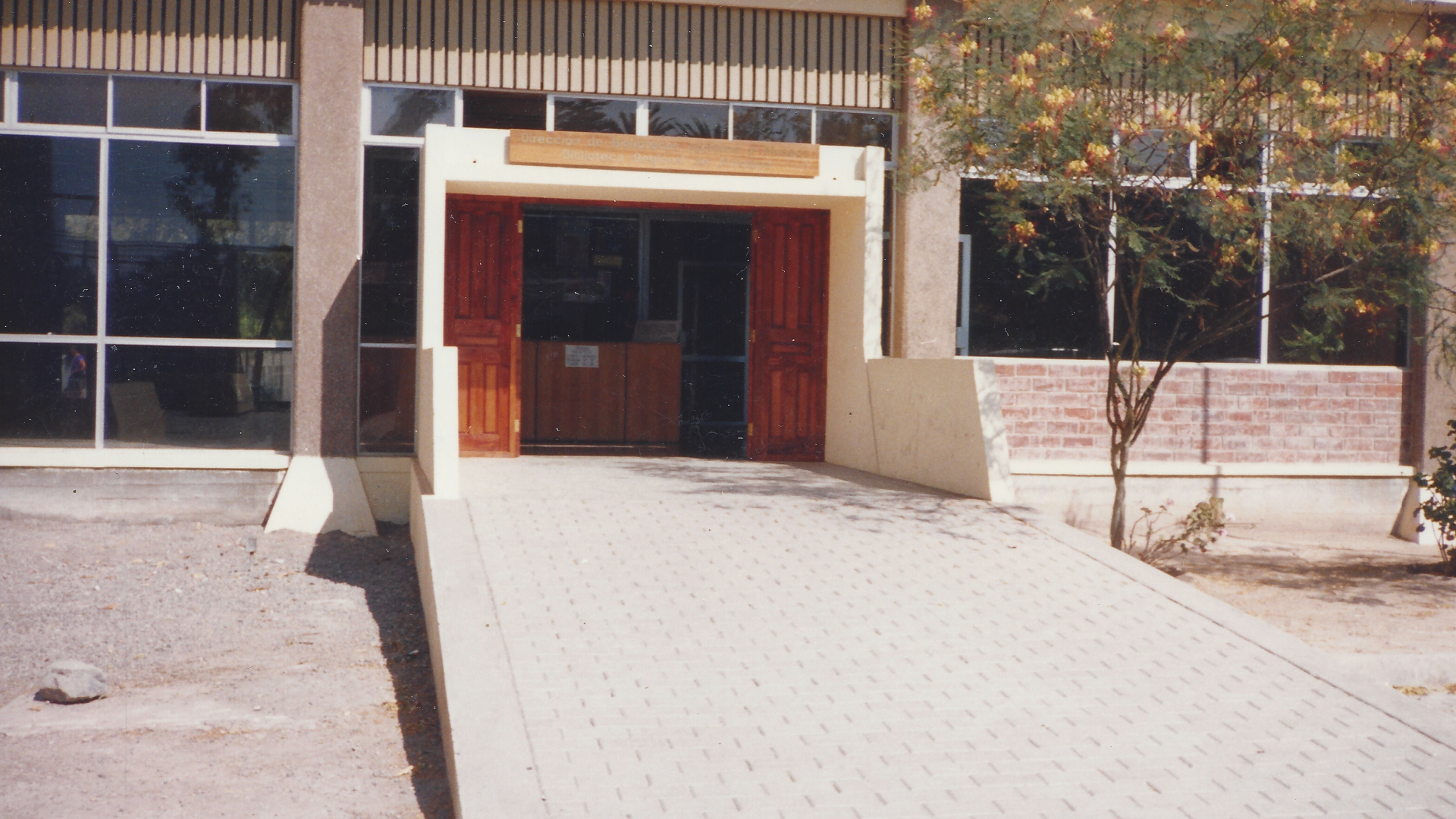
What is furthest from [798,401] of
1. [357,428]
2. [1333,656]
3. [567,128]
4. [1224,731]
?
[1224,731]

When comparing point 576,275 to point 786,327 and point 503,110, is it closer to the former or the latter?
point 503,110

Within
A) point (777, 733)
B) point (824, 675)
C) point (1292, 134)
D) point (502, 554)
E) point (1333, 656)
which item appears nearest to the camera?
point (777, 733)

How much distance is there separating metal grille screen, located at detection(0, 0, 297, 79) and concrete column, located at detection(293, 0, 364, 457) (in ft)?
1.25

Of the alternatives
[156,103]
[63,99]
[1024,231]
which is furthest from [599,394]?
[63,99]

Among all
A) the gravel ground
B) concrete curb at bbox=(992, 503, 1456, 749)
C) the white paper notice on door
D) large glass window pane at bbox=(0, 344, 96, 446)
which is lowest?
the gravel ground

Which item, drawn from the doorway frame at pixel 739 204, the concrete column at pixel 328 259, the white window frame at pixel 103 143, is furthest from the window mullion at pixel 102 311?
the doorway frame at pixel 739 204

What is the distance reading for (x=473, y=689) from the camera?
5543 millimetres

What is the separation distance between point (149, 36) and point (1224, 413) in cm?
1074

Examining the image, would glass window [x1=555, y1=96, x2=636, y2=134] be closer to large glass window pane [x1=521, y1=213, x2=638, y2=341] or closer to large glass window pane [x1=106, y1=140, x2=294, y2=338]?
large glass window pane [x1=106, y1=140, x2=294, y2=338]

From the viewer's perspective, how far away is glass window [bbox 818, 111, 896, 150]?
1253cm

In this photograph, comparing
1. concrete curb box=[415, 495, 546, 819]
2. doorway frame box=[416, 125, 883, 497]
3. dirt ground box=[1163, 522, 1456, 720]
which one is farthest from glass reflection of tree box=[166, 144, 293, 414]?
dirt ground box=[1163, 522, 1456, 720]

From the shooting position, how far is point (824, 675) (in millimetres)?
5926

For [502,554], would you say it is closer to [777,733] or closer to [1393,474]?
[777,733]

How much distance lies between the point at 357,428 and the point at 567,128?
3.47 meters
